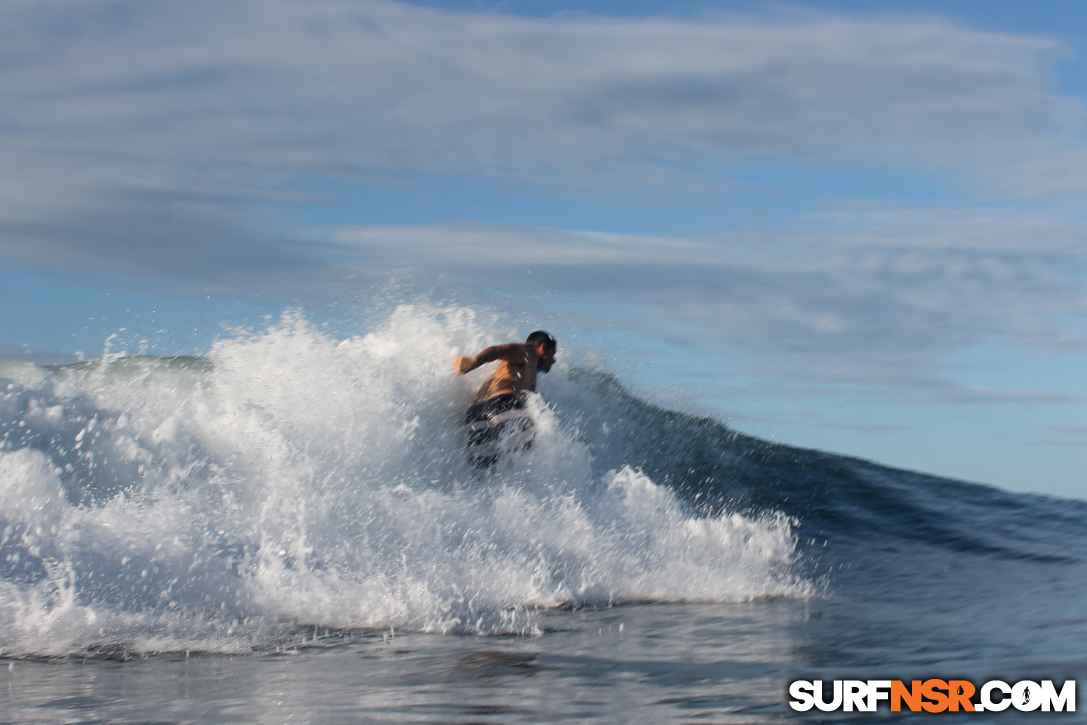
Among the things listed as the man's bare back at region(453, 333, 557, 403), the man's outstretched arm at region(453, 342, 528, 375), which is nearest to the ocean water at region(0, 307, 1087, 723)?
the man's bare back at region(453, 333, 557, 403)

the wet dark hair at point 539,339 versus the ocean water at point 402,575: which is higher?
the wet dark hair at point 539,339

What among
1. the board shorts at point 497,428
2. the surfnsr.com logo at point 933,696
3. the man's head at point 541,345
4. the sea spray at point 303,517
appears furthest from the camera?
the man's head at point 541,345

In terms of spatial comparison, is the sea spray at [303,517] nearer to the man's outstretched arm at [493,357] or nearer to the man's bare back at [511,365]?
the man's bare back at [511,365]

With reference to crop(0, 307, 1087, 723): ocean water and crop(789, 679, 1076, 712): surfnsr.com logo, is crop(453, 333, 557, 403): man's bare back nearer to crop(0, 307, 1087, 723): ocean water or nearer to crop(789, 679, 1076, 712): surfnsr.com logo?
crop(0, 307, 1087, 723): ocean water

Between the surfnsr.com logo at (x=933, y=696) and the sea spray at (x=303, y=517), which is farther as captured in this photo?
the sea spray at (x=303, y=517)

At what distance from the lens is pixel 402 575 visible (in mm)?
5523

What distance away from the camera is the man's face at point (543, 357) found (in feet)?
29.3

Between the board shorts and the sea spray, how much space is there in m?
0.11

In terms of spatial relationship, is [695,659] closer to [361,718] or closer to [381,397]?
[361,718]

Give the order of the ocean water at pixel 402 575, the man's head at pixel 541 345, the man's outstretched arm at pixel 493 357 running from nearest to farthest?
1. the ocean water at pixel 402 575
2. the man's outstretched arm at pixel 493 357
3. the man's head at pixel 541 345

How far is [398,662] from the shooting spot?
425 centimetres

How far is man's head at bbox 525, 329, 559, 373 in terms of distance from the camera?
8898 millimetres

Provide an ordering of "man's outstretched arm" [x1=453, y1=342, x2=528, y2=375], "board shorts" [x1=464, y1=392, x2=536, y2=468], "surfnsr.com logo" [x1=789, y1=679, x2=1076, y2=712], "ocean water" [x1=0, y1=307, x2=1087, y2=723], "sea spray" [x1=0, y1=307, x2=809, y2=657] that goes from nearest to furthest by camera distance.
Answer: "surfnsr.com logo" [x1=789, y1=679, x2=1076, y2=712] < "ocean water" [x1=0, y1=307, x2=1087, y2=723] < "sea spray" [x1=0, y1=307, x2=809, y2=657] < "board shorts" [x1=464, y1=392, x2=536, y2=468] < "man's outstretched arm" [x1=453, y1=342, x2=528, y2=375]

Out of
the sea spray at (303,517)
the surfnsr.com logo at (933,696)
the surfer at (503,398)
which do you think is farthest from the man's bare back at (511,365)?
the surfnsr.com logo at (933,696)
